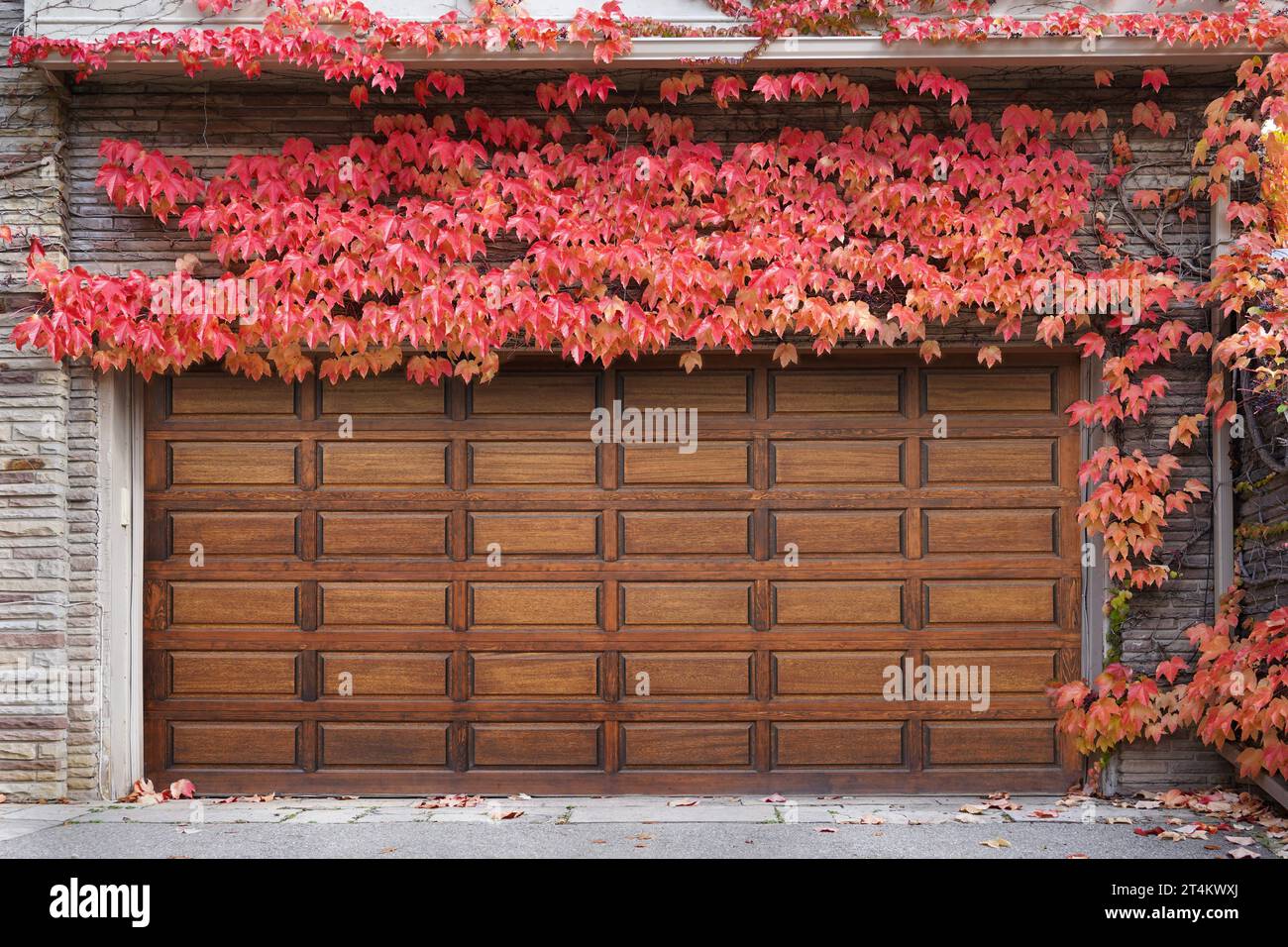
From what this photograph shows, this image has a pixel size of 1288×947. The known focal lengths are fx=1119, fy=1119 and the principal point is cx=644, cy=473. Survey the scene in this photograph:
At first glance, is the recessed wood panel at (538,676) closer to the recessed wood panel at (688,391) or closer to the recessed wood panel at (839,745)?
the recessed wood panel at (839,745)

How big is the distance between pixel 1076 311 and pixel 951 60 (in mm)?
1474

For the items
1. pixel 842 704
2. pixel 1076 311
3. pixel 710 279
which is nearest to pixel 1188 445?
pixel 1076 311

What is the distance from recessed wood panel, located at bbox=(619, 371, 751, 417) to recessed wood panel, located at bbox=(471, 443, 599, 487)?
15.6 inches

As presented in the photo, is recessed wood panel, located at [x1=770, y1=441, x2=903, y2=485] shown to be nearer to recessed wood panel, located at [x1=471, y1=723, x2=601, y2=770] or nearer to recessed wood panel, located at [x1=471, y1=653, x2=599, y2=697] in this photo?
recessed wood panel, located at [x1=471, y1=653, x2=599, y2=697]

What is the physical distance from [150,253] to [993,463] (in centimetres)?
479

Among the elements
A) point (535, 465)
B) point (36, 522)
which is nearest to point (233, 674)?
point (36, 522)

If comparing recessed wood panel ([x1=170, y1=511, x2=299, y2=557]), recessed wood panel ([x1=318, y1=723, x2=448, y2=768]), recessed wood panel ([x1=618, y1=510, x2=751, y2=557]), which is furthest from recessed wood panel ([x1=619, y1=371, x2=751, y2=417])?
recessed wood panel ([x1=318, y1=723, x2=448, y2=768])

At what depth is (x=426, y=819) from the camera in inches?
225

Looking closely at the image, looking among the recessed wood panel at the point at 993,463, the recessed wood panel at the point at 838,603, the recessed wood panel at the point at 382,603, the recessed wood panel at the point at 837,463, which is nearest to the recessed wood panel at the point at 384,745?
the recessed wood panel at the point at 382,603

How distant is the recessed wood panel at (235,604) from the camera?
626cm

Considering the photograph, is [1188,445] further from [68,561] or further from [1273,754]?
[68,561]

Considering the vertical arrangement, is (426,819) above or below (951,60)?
below

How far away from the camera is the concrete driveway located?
5.15 meters

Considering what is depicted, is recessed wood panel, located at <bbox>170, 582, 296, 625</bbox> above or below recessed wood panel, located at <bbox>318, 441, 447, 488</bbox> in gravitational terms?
below
